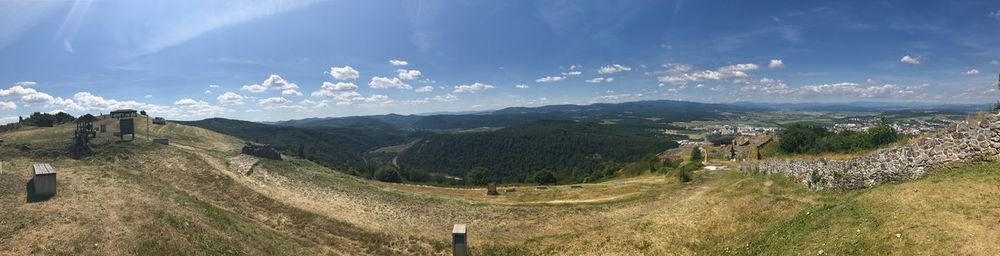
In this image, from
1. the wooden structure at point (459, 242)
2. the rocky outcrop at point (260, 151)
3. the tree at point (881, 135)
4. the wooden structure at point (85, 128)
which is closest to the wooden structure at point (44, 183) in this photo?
the wooden structure at point (459, 242)

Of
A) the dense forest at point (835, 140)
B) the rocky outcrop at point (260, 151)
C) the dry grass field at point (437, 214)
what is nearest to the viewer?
the dry grass field at point (437, 214)

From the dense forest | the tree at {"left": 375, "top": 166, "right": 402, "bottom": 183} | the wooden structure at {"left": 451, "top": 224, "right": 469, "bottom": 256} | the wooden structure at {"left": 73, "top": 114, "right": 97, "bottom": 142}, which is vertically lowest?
the tree at {"left": 375, "top": 166, "right": 402, "bottom": 183}

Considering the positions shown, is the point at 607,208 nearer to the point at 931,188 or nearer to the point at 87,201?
the point at 931,188

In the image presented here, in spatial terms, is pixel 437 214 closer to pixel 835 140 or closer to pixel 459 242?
pixel 459 242

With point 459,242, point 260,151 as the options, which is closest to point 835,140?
point 459,242

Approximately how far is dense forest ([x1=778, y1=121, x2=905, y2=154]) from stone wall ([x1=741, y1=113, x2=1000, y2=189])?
21.4 metres

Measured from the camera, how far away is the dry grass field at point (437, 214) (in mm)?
16047

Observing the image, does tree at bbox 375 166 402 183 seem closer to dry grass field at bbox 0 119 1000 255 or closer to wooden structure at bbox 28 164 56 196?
dry grass field at bbox 0 119 1000 255

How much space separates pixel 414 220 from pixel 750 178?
24.8m

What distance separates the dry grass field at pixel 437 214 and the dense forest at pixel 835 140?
17105 millimetres

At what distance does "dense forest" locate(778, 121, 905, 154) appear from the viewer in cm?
4772

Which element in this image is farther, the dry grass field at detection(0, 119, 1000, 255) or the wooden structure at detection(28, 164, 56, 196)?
the wooden structure at detection(28, 164, 56, 196)

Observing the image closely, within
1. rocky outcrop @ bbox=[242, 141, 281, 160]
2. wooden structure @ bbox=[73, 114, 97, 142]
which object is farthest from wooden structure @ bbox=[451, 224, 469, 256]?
wooden structure @ bbox=[73, 114, 97, 142]

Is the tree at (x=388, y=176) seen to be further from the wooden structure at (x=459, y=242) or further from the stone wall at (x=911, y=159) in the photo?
the stone wall at (x=911, y=159)
